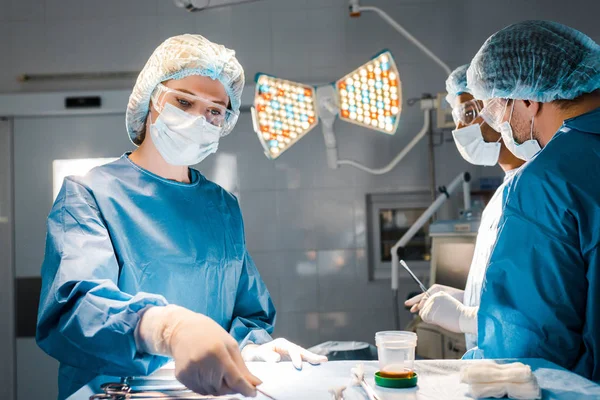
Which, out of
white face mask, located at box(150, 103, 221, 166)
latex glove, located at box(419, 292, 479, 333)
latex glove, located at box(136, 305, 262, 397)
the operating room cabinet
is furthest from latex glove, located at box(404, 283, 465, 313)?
the operating room cabinet

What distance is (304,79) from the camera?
3.47 meters

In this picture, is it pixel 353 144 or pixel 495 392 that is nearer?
pixel 495 392

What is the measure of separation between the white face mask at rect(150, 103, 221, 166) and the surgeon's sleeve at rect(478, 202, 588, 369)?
34.5 inches

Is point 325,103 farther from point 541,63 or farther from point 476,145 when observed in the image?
point 541,63

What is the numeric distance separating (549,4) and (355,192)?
5.32 feet

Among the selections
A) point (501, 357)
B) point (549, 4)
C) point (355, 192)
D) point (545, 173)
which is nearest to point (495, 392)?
point (501, 357)

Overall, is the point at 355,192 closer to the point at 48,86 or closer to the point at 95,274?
the point at 48,86

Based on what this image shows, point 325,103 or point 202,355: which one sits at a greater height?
point 325,103

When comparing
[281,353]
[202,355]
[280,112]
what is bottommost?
[281,353]

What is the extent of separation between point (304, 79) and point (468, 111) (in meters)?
1.66

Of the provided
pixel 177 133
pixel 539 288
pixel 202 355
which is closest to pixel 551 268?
pixel 539 288

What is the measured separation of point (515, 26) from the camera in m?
1.42

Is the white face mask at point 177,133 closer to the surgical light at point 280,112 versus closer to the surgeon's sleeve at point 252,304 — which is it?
the surgeon's sleeve at point 252,304

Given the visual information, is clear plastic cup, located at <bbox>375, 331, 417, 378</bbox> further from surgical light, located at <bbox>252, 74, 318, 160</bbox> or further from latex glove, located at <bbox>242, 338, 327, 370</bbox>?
surgical light, located at <bbox>252, 74, 318, 160</bbox>
